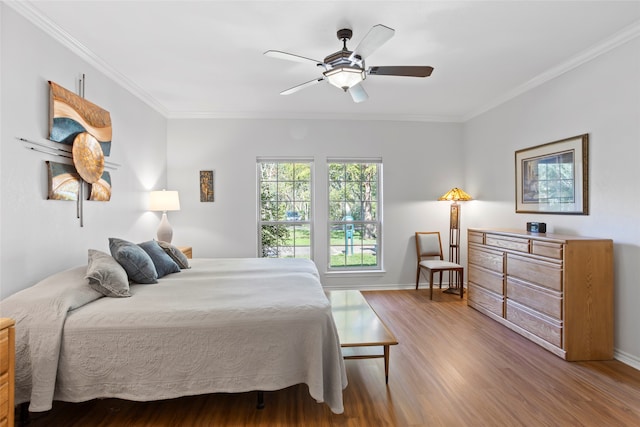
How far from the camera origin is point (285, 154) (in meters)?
4.79

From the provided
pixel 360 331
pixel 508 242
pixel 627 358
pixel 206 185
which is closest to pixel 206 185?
pixel 206 185

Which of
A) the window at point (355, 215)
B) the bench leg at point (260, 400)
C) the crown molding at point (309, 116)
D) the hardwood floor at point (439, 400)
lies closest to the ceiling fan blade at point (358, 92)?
the crown molding at point (309, 116)

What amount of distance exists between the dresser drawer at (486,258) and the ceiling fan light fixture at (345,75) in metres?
2.46

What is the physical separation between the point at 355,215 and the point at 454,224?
1514 mm

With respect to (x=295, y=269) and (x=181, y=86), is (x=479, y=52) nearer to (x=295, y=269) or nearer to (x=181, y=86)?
(x=295, y=269)

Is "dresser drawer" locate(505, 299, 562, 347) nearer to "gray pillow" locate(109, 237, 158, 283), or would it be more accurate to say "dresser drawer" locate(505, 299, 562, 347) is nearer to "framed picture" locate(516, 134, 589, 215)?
"framed picture" locate(516, 134, 589, 215)

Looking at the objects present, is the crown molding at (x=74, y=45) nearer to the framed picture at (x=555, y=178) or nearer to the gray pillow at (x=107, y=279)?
the gray pillow at (x=107, y=279)

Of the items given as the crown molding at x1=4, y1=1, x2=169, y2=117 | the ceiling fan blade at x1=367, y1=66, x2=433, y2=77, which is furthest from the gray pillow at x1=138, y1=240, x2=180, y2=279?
the ceiling fan blade at x1=367, y1=66, x2=433, y2=77

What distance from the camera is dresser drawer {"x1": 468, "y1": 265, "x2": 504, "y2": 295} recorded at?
3480 millimetres

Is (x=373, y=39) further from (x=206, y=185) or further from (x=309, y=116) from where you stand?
(x=206, y=185)

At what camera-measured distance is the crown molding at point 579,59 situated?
2561 millimetres

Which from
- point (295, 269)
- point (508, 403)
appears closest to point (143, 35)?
point (295, 269)

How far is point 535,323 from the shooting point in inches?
117

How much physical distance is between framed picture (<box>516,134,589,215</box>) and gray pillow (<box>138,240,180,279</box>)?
3932mm
